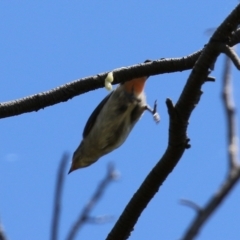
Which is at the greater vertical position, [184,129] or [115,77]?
[115,77]

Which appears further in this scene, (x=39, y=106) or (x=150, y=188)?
(x=39, y=106)

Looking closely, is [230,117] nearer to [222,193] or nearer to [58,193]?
[222,193]

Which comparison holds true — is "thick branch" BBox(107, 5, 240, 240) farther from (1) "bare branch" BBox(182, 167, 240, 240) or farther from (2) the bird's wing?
(2) the bird's wing

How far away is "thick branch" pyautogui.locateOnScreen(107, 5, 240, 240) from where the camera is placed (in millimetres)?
2701

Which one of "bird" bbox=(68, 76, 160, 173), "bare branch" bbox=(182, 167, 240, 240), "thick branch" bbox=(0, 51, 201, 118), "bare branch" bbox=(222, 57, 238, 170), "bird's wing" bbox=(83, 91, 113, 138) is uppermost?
"bird's wing" bbox=(83, 91, 113, 138)

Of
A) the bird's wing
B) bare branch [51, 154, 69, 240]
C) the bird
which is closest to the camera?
bare branch [51, 154, 69, 240]

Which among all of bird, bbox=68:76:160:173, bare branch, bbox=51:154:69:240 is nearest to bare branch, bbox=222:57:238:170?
bare branch, bbox=51:154:69:240

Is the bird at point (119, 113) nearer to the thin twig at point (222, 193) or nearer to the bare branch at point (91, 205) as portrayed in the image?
the bare branch at point (91, 205)

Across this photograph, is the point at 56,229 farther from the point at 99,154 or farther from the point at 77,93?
the point at 99,154

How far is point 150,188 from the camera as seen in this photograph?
112 inches

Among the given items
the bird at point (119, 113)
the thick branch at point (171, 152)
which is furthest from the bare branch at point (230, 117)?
the bird at point (119, 113)

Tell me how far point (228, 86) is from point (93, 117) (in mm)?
3962

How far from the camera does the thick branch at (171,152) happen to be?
2.70m

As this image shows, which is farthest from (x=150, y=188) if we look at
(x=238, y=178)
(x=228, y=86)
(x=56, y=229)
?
(x=238, y=178)
